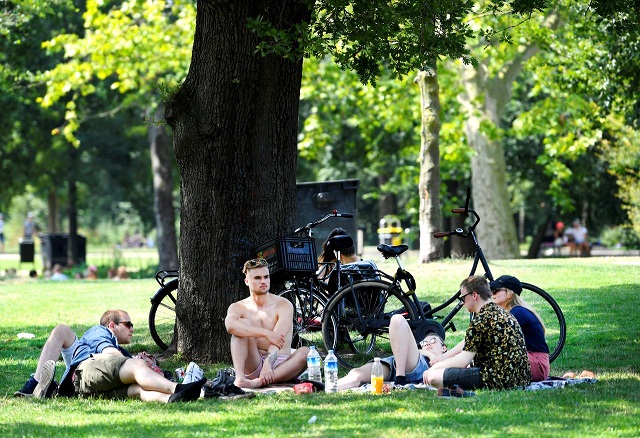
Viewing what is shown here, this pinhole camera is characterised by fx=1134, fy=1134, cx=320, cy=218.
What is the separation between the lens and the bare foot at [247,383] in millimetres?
9711

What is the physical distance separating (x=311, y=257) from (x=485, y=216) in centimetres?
2041

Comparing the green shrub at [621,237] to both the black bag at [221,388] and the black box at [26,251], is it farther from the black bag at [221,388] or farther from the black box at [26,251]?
the black bag at [221,388]

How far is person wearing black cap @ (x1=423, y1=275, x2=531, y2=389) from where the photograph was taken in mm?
8898

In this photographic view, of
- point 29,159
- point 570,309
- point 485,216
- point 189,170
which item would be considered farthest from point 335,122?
point 189,170

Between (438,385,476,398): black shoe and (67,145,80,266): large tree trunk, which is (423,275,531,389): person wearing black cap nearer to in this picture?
(438,385,476,398): black shoe

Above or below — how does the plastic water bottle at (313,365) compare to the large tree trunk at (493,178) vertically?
below

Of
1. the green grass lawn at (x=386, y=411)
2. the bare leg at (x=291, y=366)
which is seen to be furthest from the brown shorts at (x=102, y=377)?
the bare leg at (x=291, y=366)

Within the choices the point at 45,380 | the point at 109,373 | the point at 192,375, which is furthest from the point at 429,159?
the point at 109,373

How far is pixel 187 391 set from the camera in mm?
8891

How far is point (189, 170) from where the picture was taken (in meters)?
11.7

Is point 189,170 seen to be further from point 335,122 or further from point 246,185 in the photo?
point 335,122

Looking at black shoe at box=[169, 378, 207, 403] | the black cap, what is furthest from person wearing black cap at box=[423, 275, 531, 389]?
black shoe at box=[169, 378, 207, 403]

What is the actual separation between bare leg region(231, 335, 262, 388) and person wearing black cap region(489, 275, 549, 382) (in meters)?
→ 2.16

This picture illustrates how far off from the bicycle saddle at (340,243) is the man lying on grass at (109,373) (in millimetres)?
3057
